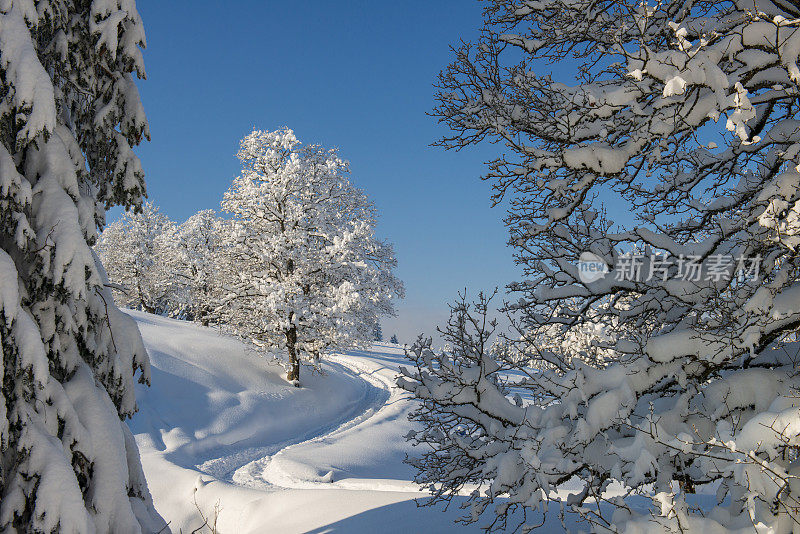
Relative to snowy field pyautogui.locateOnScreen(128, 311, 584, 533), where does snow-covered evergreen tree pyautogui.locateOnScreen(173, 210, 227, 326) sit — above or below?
above

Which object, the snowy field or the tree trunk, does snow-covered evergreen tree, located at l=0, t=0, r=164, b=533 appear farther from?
the tree trunk

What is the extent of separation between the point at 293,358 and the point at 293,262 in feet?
13.1

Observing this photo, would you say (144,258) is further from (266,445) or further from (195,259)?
(266,445)

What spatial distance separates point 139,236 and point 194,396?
84.0 ft

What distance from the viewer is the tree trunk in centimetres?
1845

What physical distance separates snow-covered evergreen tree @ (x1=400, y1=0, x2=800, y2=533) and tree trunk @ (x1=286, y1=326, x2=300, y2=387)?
1446cm

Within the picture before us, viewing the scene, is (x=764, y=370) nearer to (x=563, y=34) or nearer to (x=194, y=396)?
(x=563, y=34)

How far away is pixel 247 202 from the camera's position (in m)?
18.4

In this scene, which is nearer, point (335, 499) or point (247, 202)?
point (335, 499)

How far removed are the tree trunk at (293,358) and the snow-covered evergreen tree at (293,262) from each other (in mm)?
42

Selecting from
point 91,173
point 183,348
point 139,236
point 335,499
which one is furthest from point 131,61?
point 139,236

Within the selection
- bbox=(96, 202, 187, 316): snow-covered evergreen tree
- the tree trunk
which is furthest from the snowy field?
bbox=(96, 202, 187, 316): snow-covered evergreen tree

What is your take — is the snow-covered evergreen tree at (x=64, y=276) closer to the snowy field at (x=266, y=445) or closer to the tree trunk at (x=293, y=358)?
the snowy field at (x=266, y=445)

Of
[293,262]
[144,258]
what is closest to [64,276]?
[293,262]
